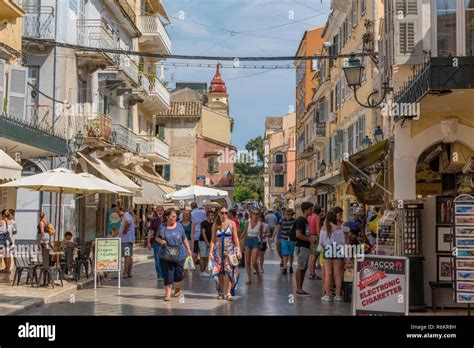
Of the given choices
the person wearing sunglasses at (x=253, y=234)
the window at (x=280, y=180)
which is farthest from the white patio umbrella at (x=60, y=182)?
the window at (x=280, y=180)

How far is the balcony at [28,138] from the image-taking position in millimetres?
19203

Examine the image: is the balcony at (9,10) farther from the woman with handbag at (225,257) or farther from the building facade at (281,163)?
the building facade at (281,163)

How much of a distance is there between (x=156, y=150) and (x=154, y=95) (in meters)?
3.48

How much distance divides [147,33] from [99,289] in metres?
26.3

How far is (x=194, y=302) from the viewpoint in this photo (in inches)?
568

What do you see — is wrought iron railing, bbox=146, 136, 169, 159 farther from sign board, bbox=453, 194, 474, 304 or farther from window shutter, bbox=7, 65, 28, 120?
sign board, bbox=453, 194, 474, 304

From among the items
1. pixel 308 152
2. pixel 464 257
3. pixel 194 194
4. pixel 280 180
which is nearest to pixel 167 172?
pixel 308 152

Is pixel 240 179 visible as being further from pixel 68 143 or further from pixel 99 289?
pixel 99 289

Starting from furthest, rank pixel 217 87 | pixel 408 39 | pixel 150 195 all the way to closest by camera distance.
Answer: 1. pixel 217 87
2. pixel 150 195
3. pixel 408 39

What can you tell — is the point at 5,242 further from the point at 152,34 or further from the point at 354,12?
the point at 152,34

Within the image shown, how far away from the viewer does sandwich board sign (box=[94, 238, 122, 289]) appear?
1705 cm

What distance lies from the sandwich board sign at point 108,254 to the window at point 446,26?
27.7 feet

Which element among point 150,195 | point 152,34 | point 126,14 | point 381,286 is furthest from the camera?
point 152,34
